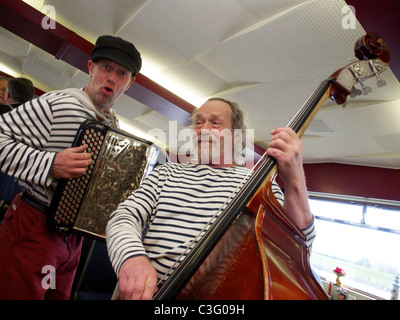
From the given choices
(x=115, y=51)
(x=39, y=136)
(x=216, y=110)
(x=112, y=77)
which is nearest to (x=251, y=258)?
(x=216, y=110)

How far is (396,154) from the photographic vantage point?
4.68m

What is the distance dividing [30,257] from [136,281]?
804 mm

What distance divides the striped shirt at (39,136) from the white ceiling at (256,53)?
77.0 inches

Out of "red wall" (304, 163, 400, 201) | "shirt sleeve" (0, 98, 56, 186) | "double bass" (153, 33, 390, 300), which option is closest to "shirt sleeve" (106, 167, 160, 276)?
"double bass" (153, 33, 390, 300)

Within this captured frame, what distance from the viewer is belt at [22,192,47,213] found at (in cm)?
127

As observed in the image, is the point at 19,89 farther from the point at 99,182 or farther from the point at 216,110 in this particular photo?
the point at 216,110

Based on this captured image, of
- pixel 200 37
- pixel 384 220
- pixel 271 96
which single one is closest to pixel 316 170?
pixel 384 220

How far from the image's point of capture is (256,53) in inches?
120

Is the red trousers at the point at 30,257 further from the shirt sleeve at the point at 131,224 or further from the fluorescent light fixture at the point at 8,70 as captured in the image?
the fluorescent light fixture at the point at 8,70

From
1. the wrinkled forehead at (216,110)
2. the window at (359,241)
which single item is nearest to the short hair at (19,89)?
Result: the wrinkled forehead at (216,110)

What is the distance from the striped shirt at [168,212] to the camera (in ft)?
2.90

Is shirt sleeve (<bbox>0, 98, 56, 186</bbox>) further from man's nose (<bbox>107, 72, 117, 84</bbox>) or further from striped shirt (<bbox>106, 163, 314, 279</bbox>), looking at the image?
striped shirt (<bbox>106, 163, 314, 279</bbox>)

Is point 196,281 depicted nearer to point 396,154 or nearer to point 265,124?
point 265,124

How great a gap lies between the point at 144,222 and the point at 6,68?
7.37m
